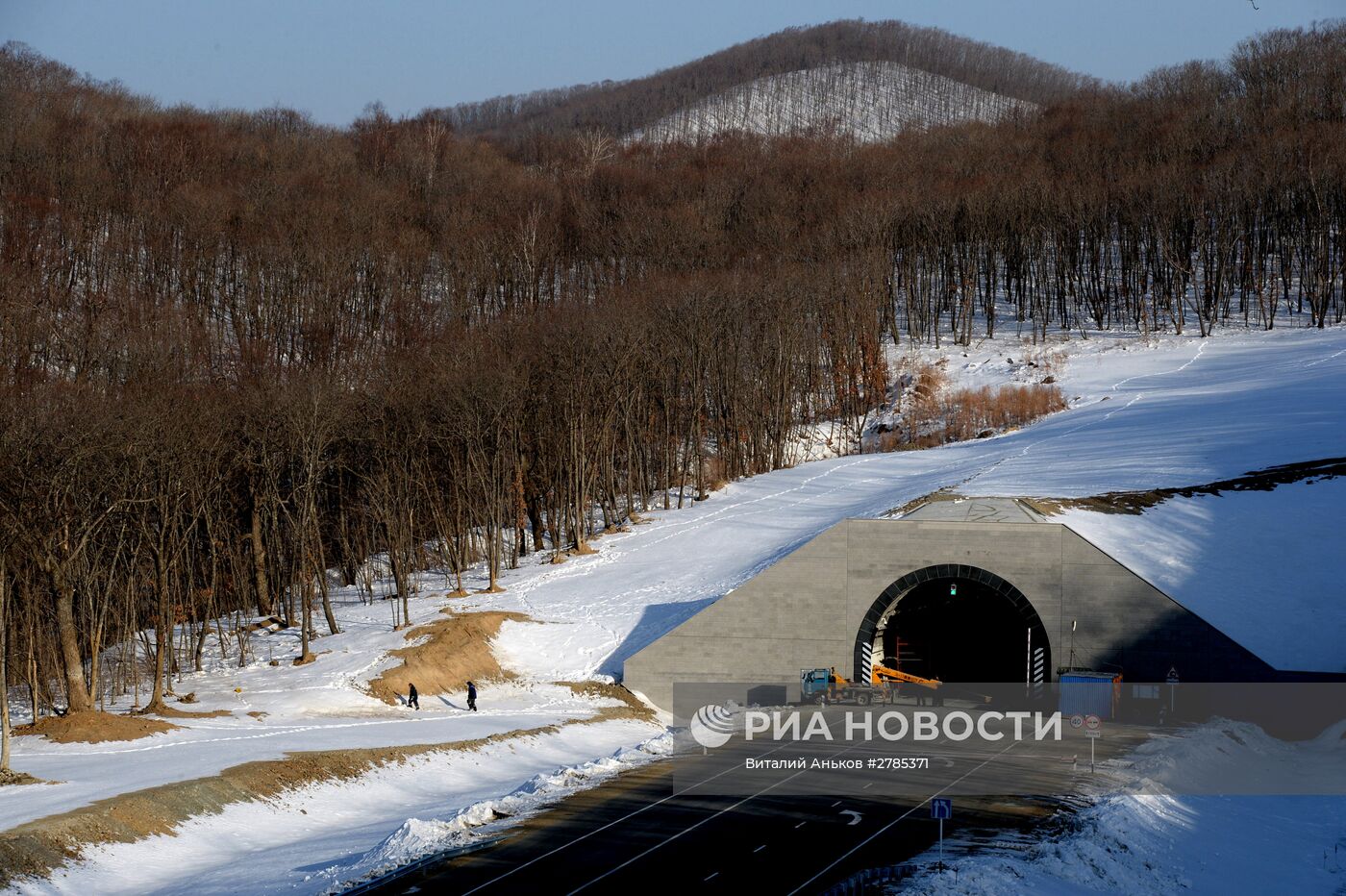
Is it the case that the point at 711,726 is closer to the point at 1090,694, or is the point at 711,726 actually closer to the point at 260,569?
the point at 1090,694

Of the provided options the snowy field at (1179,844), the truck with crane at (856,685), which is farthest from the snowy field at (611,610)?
the truck with crane at (856,685)

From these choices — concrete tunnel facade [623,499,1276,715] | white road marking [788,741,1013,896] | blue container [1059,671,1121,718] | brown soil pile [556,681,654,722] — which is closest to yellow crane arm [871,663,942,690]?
concrete tunnel facade [623,499,1276,715]

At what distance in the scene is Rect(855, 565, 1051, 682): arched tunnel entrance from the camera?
4450 centimetres

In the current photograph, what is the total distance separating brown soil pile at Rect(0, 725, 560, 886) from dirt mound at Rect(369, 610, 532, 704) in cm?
915

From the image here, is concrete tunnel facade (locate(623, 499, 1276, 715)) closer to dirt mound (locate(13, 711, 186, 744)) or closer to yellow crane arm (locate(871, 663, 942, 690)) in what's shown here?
yellow crane arm (locate(871, 663, 942, 690))

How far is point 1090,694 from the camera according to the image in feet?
138

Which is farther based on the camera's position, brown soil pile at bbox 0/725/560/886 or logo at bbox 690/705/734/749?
logo at bbox 690/705/734/749

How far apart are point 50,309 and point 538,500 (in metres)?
28.2

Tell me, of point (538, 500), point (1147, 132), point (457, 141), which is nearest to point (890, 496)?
point (538, 500)

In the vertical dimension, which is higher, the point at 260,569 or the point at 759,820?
the point at 260,569

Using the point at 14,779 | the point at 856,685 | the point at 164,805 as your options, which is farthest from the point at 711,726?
the point at 14,779

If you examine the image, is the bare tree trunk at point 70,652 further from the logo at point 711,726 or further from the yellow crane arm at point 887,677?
the yellow crane arm at point 887,677

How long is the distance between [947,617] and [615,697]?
42.1 feet

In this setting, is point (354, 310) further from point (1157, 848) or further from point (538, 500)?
point (1157, 848)
